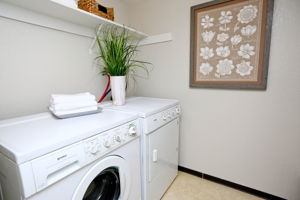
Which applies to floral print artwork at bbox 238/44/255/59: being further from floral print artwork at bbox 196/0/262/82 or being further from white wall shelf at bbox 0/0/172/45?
white wall shelf at bbox 0/0/172/45

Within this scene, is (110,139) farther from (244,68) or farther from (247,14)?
(247,14)

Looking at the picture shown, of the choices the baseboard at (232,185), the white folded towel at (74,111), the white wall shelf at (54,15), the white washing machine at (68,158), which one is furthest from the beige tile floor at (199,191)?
the white wall shelf at (54,15)

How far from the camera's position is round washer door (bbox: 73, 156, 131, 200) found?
88cm

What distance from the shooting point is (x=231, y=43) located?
1.38 metres

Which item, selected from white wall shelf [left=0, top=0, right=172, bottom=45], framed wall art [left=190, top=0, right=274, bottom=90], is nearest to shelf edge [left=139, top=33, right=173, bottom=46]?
framed wall art [left=190, top=0, right=274, bottom=90]

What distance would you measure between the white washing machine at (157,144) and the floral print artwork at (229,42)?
545 millimetres

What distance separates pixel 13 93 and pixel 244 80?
1885mm

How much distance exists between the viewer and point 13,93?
1062mm

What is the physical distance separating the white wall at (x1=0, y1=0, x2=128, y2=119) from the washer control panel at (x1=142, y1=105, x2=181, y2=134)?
2.70 ft

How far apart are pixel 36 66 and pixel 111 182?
105 centimetres

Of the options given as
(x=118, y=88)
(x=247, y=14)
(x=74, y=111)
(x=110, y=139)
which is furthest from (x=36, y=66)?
(x=247, y=14)

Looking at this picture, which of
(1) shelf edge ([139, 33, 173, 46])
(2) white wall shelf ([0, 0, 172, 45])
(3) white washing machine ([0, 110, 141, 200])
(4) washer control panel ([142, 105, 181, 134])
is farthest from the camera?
(1) shelf edge ([139, 33, 173, 46])

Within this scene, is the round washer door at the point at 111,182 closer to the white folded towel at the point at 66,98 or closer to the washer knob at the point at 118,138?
the washer knob at the point at 118,138

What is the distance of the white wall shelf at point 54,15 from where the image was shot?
0.99m
